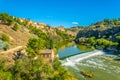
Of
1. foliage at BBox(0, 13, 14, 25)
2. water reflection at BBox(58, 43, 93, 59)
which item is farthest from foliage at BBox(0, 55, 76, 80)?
foliage at BBox(0, 13, 14, 25)

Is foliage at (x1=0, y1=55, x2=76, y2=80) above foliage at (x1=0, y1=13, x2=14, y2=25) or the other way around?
the other way around

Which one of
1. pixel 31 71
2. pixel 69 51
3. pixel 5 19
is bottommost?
pixel 31 71

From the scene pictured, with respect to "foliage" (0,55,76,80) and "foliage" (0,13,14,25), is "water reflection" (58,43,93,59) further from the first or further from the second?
"foliage" (0,55,76,80)

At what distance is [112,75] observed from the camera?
7100 centimetres

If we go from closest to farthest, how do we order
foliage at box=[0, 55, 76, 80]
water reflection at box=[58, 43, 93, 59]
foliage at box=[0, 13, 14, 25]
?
foliage at box=[0, 55, 76, 80] → foliage at box=[0, 13, 14, 25] → water reflection at box=[58, 43, 93, 59]

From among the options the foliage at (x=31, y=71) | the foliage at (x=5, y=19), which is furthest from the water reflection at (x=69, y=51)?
the foliage at (x=31, y=71)

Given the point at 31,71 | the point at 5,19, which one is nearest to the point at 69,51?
the point at 5,19

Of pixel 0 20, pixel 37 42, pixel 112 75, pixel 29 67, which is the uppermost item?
pixel 0 20

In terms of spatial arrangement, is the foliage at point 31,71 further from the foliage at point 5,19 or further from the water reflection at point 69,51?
the foliage at point 5,19

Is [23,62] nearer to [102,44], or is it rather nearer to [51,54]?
[51,54]

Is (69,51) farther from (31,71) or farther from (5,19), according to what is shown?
(31,71)

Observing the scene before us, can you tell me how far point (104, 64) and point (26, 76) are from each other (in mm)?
43040

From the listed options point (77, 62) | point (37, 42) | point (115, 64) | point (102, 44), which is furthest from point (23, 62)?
point (102, 44)

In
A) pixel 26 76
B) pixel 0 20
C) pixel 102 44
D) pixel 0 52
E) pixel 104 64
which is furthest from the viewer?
pixel 102 44
